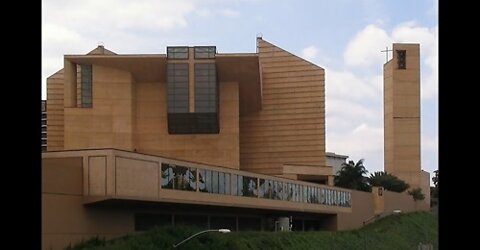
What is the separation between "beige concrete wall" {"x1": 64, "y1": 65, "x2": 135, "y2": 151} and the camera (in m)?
69.7

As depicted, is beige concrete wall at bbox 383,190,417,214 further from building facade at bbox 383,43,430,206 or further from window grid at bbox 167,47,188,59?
window grid at bbox 167,47,188,59

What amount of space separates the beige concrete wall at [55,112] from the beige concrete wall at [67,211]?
3713cm

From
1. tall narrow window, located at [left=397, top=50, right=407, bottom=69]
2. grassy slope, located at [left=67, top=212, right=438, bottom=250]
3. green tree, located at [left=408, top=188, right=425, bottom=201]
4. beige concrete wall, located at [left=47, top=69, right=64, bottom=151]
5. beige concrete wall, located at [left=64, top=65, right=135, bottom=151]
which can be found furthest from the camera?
green tree, located at [left=408, top=188, right=425, bottom=201]

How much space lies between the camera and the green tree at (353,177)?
8253 centimetres

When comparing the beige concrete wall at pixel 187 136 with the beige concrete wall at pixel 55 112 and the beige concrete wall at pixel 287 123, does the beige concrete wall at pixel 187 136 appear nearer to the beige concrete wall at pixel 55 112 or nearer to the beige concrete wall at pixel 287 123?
the beige concrete wall at pixel 55 112

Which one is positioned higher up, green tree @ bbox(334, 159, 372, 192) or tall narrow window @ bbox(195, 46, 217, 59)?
tall narrow window @ bbox(195, 46, 217, 59)

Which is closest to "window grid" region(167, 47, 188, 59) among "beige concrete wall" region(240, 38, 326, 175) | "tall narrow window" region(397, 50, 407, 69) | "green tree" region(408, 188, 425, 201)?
"beige concrete wall" region(240, 38, 326, 175)

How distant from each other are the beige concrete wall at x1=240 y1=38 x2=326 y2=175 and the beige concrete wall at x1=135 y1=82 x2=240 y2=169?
370 inches

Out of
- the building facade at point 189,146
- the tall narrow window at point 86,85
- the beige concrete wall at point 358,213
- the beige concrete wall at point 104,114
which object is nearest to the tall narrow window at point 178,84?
the building facade at point 189,146

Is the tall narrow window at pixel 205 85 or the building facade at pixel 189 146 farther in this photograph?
the tall narrow window at pixel 205 85

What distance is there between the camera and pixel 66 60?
6788 centimetres

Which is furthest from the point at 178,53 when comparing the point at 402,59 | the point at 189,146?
the point at 402,59

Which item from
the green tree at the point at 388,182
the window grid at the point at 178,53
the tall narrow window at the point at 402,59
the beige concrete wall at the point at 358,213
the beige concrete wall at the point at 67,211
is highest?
the tall narrow window at the point at 402,59
